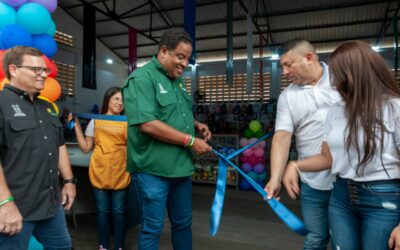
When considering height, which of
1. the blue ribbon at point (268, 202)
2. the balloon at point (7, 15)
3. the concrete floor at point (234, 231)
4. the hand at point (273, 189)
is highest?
the balloon at point (7, 15)

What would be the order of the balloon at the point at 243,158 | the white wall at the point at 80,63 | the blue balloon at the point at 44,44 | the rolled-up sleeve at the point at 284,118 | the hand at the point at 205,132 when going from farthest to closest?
the white wall at the point at 80,63 → the balloon at the point at 243,158 → the blue balloon at the point at 44,44 → the hand at the point at 205,132 → the rolled-up sleeve at the point at 284,118

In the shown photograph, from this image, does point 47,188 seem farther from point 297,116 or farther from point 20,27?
point 20,27

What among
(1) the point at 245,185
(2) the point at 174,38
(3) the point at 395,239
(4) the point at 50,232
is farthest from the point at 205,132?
(1) the point at 245,185

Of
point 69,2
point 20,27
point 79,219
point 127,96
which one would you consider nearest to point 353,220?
point 127,96

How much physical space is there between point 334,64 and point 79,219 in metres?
3.50

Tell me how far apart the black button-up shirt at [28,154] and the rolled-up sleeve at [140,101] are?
41 centimetres

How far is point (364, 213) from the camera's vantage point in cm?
120

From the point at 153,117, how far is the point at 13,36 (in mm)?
1427

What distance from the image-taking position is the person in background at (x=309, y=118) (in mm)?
1757

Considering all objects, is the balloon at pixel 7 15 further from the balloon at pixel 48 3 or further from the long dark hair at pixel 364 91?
the long dark hair at pixel 364 91

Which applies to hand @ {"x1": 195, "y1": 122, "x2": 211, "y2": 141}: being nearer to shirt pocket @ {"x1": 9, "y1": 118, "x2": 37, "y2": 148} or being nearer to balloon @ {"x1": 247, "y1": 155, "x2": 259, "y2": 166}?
shirt pocket @ {"x1": 9, "y1": 118, "x2": 37, "y2": 148}

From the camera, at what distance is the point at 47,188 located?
5.07 ft

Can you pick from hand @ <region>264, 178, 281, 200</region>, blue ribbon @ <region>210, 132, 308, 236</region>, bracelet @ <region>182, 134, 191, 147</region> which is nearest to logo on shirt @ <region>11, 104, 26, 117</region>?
bracelet @ <region>182, 134, 191, 147</region>

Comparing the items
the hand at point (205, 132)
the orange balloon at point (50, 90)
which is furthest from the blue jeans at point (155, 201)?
the orange balloon at point (50, 90)
